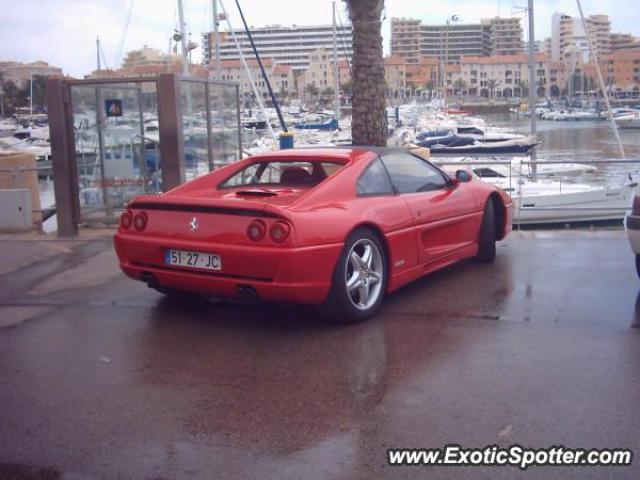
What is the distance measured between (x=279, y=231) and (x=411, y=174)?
78.7 inches

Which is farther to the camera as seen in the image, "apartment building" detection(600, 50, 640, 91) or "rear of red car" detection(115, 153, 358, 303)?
"apartment building" detection(600, 50, 640, 91)

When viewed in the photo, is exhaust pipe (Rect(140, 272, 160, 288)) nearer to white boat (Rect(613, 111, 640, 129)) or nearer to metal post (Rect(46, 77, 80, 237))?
metal post (Rect(46, 77, 80, 237))

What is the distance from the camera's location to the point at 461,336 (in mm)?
5469

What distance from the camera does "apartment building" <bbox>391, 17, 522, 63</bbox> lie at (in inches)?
4872

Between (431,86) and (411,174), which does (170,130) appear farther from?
(431,86)

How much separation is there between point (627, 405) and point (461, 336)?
1.49 m

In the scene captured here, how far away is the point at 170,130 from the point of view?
32.0 feet

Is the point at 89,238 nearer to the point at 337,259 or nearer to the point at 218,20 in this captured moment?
the point at 337,259

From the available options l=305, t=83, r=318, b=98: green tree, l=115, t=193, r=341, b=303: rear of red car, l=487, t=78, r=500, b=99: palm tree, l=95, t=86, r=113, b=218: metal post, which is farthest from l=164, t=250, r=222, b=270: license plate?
l=487, t=78, r=500, b=99: palm tree

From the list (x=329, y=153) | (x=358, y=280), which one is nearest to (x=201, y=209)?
(x=358, y=280)

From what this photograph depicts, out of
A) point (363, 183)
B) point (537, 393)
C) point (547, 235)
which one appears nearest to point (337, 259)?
point (363, 183)

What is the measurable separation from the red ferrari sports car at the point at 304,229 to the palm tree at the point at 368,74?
478cm

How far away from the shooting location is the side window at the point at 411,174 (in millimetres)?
6680

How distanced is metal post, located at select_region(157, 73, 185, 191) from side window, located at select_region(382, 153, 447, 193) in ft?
12.3
